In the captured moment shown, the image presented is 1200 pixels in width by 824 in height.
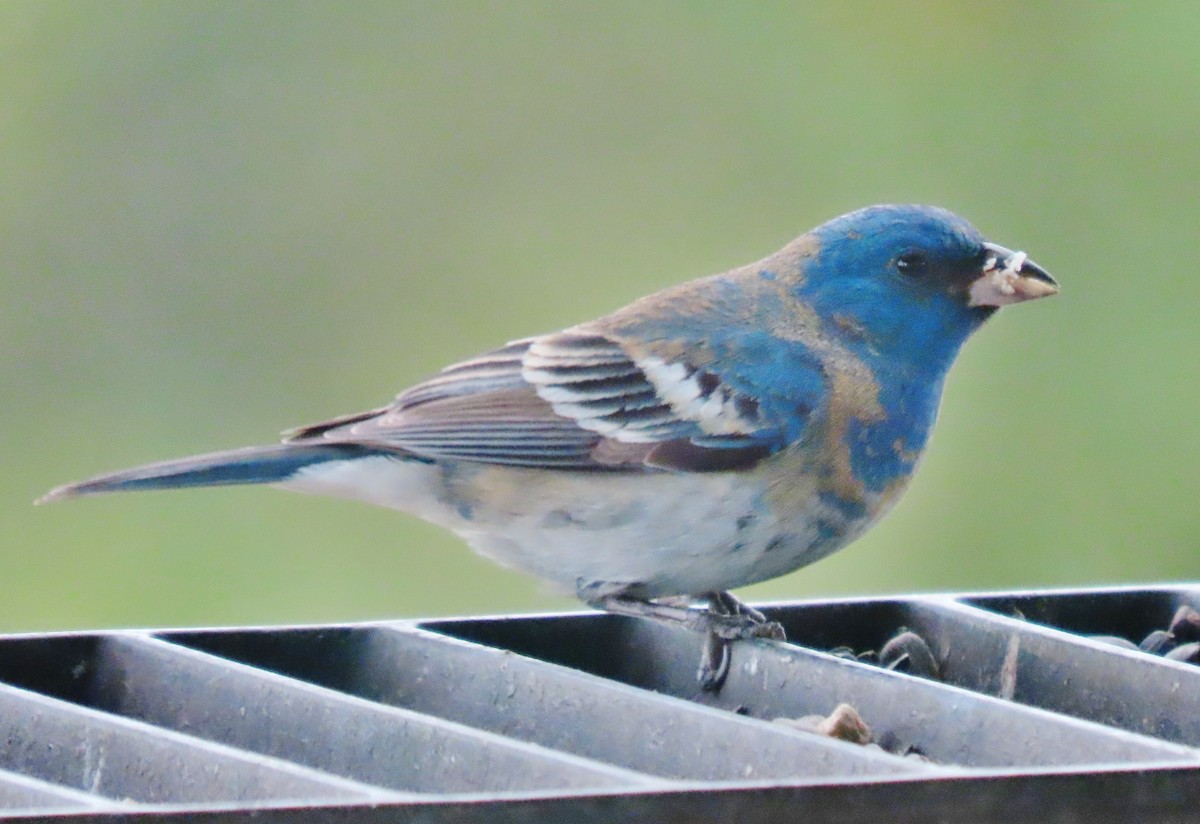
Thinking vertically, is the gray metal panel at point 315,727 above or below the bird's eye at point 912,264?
below

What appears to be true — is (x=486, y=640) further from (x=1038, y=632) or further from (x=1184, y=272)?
(x=1184, y=272)

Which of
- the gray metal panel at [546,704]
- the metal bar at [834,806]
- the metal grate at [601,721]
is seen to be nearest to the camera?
the metal bar at [834,806]

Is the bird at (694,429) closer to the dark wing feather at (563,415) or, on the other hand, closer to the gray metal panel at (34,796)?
the dark wing feather at (563,415)

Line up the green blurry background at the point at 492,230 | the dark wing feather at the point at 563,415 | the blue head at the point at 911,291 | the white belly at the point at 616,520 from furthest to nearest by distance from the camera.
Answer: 1. the green blurry background at the point at 492,230
2. the blue head at the point at 911,291
3. the dark wing feather at the point at 563,415
4. the white belly at the point at 616,520

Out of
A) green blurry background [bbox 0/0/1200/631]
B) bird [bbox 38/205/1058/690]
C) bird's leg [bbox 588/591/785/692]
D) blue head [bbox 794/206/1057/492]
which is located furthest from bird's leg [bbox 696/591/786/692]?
green blurry background [bbox 0/0/1200/631]

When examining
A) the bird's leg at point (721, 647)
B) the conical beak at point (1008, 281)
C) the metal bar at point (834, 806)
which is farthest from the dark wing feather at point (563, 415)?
the metal bar at point (834, 806)

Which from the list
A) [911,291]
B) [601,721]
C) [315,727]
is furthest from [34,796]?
[911,291]
